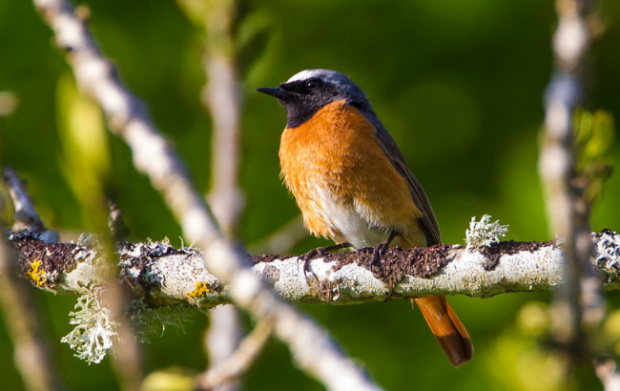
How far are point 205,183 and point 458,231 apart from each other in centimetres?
205

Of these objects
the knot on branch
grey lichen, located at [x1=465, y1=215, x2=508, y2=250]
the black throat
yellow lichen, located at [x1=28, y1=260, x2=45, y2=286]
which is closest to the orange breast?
the black throat

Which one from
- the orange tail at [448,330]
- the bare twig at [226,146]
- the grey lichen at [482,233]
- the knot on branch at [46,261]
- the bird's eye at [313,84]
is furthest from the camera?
the bird's eye at [313,84]

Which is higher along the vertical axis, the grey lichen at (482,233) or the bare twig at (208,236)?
the grey lichen at (482,233)

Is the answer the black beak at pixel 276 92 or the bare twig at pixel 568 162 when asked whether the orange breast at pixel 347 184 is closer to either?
the black beak at pixel 276 92

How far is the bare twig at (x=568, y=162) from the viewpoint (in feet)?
2.92

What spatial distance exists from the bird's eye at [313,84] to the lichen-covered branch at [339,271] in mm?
2178

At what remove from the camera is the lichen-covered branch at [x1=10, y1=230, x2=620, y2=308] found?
2764 mm

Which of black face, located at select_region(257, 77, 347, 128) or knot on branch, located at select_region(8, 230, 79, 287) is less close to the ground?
black face, located at select_region(257, 77, 347, 128)

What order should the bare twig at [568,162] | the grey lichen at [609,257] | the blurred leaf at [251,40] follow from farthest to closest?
the grey lichen at [609,257], the blurred leaf at [251,40], the bare twig at [568,162]

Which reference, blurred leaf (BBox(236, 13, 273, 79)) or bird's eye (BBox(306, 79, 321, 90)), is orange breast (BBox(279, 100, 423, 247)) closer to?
bird's eye (BBox(306, 79, 321, 90))

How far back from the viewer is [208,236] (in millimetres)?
1104

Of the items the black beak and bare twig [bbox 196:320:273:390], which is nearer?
bare twig [bbox 196:320:273:390]

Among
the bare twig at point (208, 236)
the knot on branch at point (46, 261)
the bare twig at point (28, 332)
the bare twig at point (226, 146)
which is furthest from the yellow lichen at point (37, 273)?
the bare twig at point (208, 236)

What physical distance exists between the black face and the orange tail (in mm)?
1627
